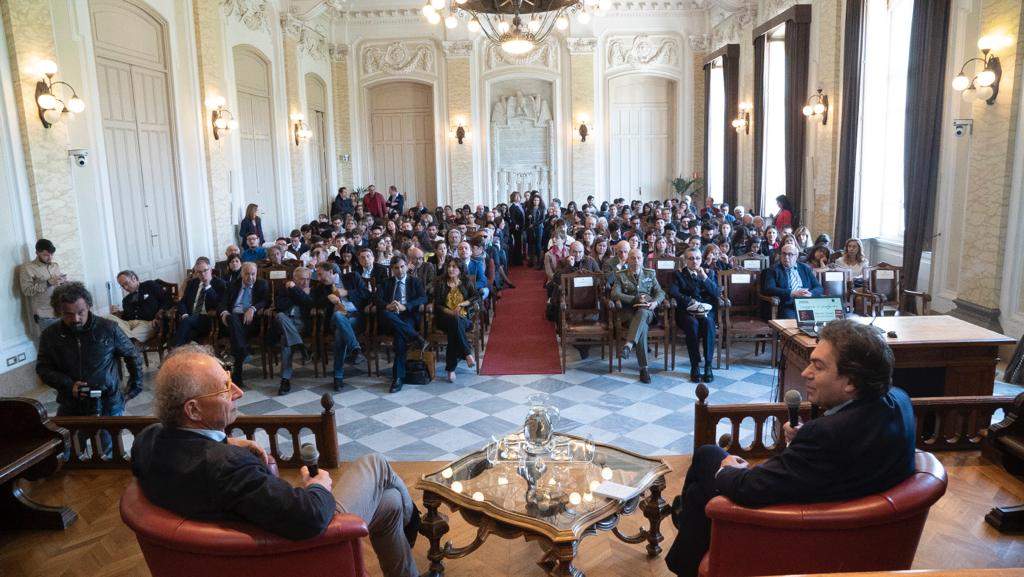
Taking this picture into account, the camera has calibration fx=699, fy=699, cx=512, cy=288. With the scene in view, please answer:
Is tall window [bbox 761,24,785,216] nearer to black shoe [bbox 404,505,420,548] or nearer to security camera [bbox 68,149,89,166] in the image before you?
security camera [bbox 68,149,89,166]

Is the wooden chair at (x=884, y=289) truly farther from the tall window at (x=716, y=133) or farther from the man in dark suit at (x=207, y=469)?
the tall window at (x=716, y=133)

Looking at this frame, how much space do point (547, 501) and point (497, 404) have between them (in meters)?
2.96

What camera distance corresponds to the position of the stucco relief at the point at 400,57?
53.9 feet

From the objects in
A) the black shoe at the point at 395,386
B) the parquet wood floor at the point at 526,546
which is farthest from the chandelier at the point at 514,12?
the parquet wood floor at the point at 526,546

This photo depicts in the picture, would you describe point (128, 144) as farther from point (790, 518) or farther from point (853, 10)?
point (853, 10)

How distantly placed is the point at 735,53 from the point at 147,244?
1147 centimetres

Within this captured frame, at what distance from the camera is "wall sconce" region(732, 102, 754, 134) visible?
44.5 ft

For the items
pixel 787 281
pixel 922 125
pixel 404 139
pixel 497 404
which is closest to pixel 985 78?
pixel 922 125

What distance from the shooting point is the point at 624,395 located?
620 centimetres

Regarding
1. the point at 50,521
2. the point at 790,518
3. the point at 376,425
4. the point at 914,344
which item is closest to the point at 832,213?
the point at 914,344

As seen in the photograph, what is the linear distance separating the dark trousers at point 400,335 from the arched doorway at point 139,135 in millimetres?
3674

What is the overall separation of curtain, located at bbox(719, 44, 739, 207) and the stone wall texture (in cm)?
1174

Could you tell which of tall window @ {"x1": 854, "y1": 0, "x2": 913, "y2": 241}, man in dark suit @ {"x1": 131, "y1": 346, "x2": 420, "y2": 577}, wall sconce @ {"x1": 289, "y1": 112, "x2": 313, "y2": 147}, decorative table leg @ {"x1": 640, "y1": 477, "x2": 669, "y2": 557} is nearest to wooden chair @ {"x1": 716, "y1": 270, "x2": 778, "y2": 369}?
tall window @ {"x1": 854, "y1": 0, "x2": 913, "y2": 241}

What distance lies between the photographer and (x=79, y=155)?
23.3 feet
